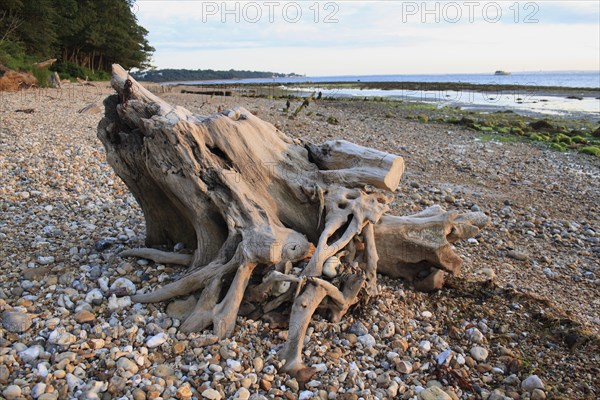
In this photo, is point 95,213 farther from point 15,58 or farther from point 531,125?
point 15,58

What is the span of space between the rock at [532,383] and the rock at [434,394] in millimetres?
645

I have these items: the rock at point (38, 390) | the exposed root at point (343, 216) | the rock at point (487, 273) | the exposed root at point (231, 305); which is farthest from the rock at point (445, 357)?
the rock at point (38, 390)

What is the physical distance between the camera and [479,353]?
3.74 metres

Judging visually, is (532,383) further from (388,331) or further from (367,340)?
(367,340)

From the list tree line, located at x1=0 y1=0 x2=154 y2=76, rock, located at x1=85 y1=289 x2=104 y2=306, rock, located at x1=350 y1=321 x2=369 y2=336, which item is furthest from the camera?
tree line, located at x1=0 y1=0 x2=154 y2=76

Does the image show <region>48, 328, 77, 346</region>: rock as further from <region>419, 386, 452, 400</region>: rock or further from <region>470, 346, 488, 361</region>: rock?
<region>470, 346, 488, 361</region>: rock

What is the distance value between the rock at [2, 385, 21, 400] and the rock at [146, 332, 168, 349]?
0.86 metres

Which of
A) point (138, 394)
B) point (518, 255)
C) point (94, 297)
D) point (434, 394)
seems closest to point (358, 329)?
point (434, 394)

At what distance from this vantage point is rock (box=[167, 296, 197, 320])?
3.92 metres

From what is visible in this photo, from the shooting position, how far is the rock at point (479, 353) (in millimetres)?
3711

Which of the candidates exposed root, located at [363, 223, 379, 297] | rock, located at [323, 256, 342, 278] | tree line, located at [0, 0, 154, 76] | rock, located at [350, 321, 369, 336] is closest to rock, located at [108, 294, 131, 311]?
rock, located at [323, 256, 342, 278]

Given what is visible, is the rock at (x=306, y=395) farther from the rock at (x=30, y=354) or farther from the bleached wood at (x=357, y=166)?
the bleached wood at (x=357, y=166)

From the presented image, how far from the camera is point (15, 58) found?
23891 mm

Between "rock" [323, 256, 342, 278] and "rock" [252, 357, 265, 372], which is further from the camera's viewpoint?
"rock" [323, 256, 342, 278]
